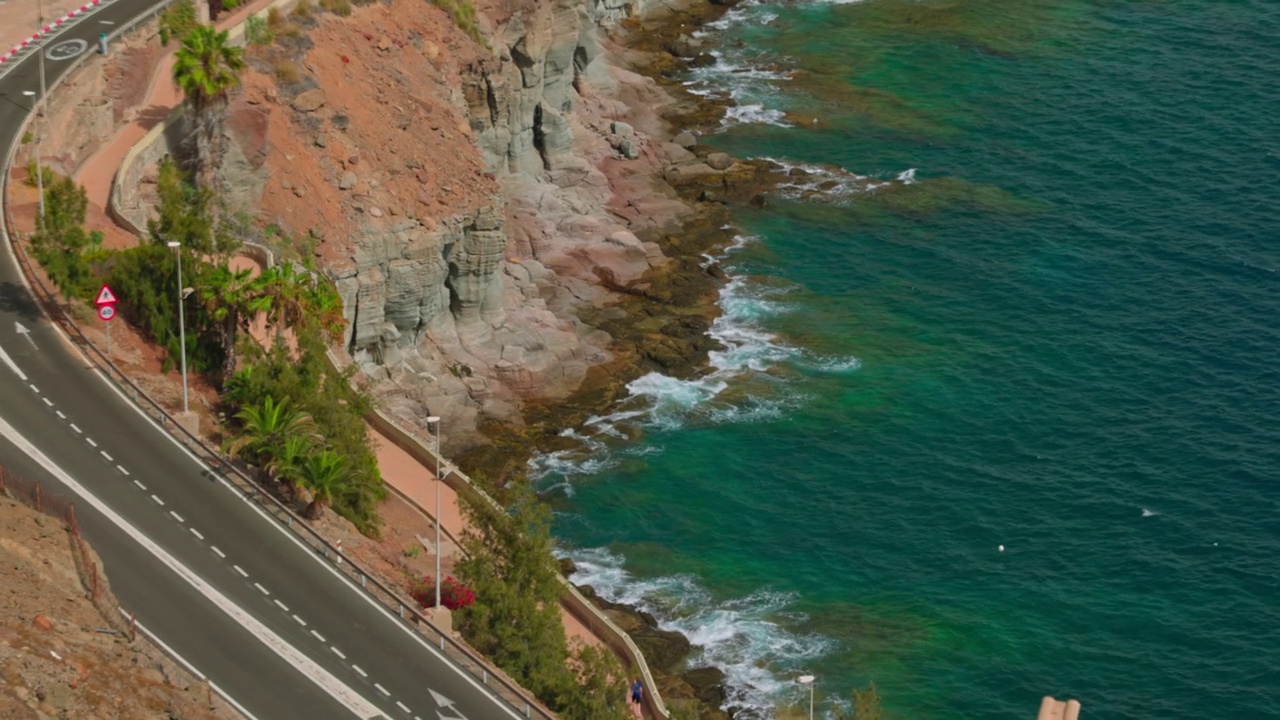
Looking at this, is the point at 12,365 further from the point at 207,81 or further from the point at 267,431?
the point at 207,81

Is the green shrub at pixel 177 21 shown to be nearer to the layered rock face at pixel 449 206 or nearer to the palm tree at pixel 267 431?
the layered rock face at pixel 449 206

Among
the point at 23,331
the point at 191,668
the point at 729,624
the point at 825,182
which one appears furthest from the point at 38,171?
the point at 825,182

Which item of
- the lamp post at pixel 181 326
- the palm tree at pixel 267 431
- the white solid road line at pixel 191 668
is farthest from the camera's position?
the lamp post at pixel 181 326

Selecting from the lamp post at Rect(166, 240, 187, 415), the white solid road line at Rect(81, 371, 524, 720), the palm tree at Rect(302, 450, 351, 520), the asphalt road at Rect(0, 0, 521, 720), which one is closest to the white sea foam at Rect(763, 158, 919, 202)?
the lamp post at Rect(166, 240, 187, 415)

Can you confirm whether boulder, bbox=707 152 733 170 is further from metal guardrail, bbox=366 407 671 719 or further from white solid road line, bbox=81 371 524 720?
white solid road line, bbox=81 371 524 720

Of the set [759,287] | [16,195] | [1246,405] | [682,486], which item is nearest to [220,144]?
[16,195]

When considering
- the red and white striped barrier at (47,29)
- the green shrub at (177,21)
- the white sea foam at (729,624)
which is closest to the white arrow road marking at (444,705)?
the white sea foam at (729,624)
